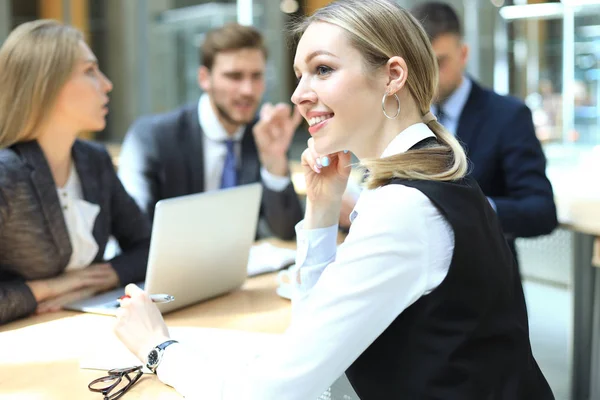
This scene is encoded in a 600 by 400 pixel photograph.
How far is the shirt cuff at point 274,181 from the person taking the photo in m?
2.86

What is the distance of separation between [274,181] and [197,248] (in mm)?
1080

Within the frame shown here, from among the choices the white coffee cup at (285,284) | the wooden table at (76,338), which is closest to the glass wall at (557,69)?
the white coffee cup at (285,284)

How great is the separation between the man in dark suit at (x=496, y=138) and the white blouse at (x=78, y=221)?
134cm

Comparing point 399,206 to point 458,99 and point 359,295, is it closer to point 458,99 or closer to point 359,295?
point 359,295

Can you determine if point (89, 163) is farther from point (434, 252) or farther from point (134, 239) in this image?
point (434, 252)

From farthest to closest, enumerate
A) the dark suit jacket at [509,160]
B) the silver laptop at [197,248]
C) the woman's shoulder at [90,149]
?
the dark suit jacket at [509,160] < the woman's shoulder at [90,149] < the silver laptop at [197,248]

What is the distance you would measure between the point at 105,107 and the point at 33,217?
19.4 inches

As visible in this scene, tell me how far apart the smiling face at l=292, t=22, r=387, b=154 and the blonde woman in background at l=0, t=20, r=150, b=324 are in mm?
940

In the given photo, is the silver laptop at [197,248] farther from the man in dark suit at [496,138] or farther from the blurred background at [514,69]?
the blurred background at [514,69]

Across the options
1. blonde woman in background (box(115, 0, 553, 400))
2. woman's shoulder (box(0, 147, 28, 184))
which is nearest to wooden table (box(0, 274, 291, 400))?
blonde woman in background (box(115, 0, 553, 400))

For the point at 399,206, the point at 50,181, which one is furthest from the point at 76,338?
the point at 399,206

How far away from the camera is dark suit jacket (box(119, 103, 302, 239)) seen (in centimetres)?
296

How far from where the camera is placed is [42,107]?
1996 millimetres

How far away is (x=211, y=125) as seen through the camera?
3088 mm
